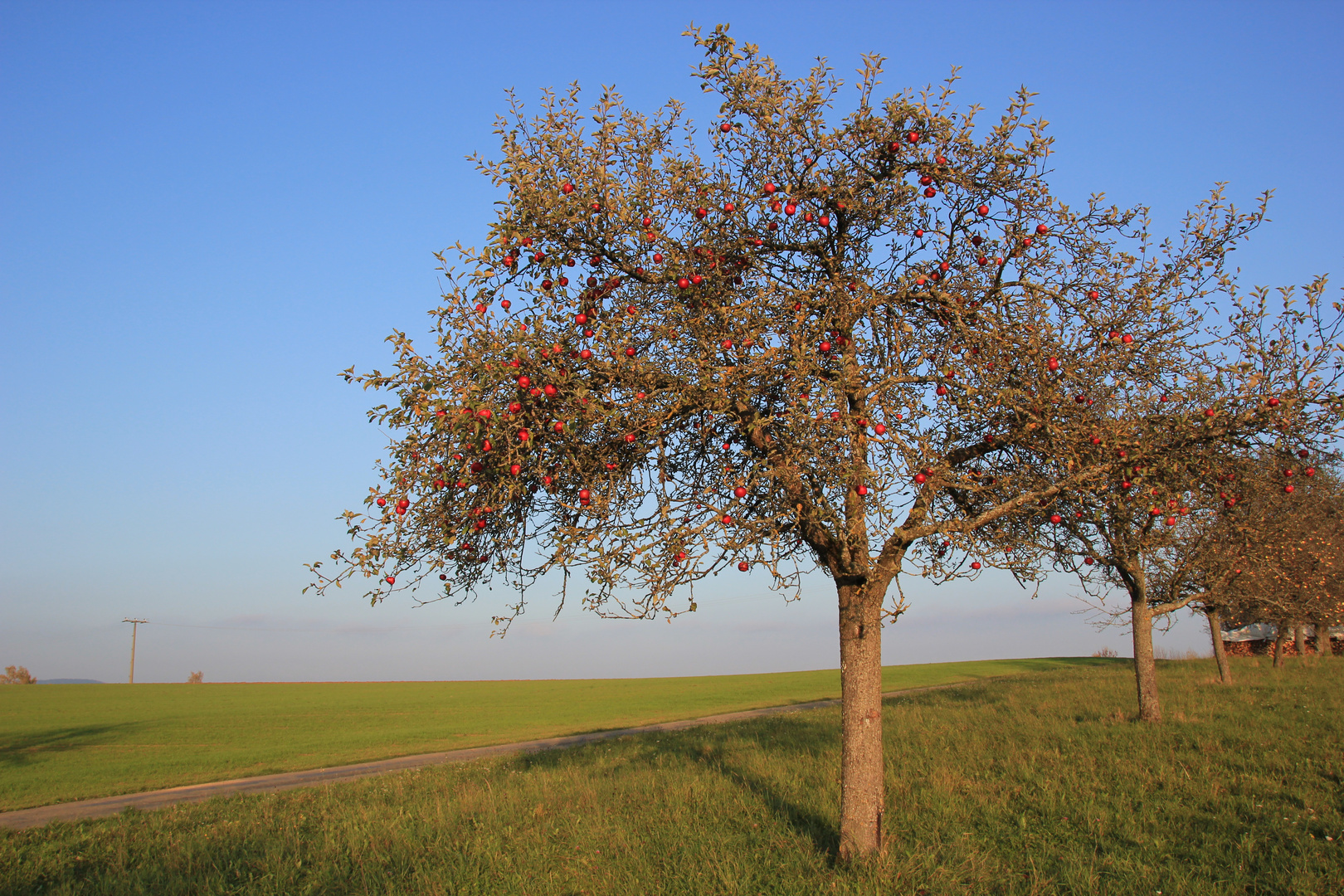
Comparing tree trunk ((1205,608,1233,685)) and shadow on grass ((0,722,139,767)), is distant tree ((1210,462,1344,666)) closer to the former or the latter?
tree trunk ((1205,608,1233,685))

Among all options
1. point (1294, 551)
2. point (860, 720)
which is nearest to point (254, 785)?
point (860, 720)

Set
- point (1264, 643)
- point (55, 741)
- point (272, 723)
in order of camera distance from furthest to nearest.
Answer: point (1264, 643), point (272, 723), point (55, 741)

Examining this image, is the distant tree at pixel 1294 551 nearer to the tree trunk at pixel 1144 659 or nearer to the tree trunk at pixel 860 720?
the tree trunk at pixel 1144 659

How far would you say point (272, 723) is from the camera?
133 ft

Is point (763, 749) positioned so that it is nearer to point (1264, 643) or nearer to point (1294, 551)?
point (1294, 551)

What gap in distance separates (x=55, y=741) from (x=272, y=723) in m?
9.71

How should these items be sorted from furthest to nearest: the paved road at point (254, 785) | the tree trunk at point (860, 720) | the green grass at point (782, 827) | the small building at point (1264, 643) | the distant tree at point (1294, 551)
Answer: the small building at point (1264, 643) < the distant tree at point (1294, 551) < the paved road at point (254, 785) < the tree trunk at point (860, 720) < the green grass at point (782, 827)

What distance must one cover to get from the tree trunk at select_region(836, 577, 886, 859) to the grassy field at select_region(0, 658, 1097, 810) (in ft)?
64.9

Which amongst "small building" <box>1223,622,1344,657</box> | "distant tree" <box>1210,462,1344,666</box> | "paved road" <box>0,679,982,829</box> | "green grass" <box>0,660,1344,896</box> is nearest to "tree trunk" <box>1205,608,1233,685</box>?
"distant tree" <box>1210,462,1344,666</box>

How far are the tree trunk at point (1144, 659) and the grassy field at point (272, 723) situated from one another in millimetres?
19426

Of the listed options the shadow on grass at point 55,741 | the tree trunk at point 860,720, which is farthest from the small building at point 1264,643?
the shadow on grass at point 55,741

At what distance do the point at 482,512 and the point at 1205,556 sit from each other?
66.8 ft

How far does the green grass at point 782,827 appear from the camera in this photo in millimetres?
7355

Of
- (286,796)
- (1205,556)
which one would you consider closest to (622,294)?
(286,796)
